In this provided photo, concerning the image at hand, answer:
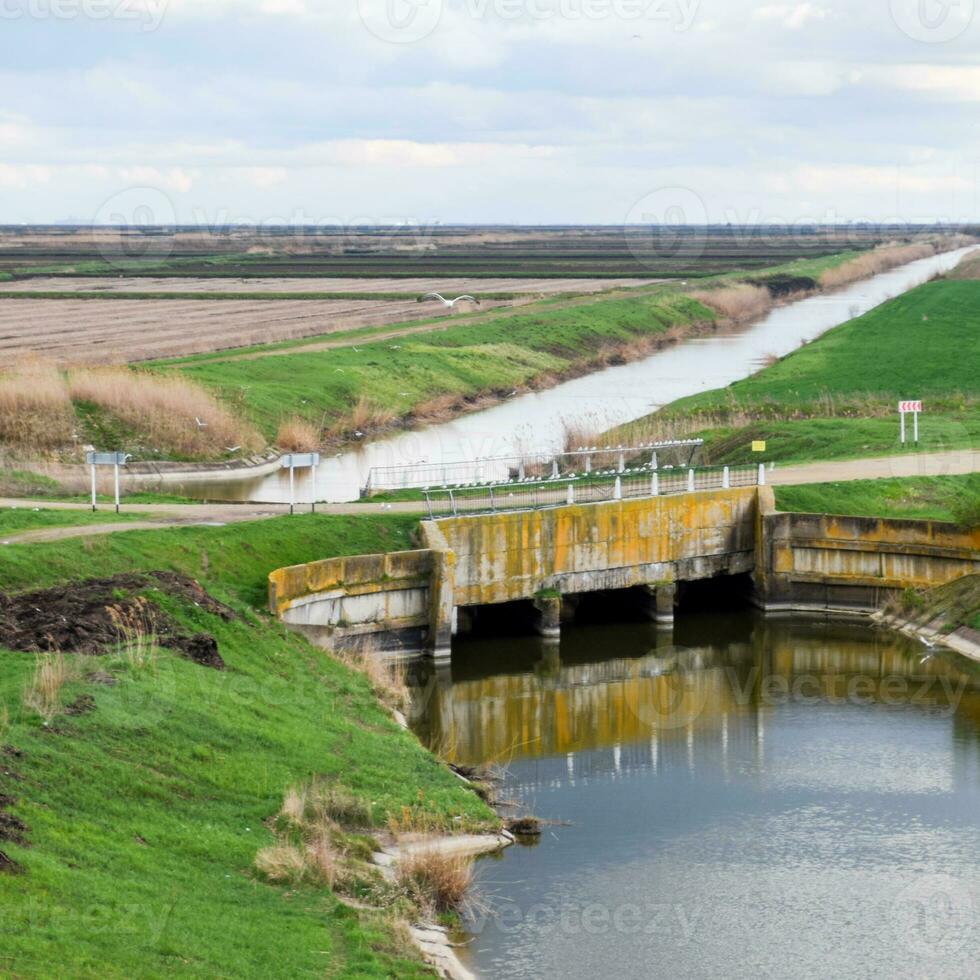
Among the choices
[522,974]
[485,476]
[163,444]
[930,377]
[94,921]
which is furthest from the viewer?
[930,377]

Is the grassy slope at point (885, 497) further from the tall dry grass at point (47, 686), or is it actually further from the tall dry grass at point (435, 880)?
the tall dry grass at point (47, 686)

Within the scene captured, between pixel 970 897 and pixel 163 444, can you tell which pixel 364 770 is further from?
pixel 163 444

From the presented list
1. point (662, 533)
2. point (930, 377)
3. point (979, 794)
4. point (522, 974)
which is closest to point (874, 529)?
point (662, 533)

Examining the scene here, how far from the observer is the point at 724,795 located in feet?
108

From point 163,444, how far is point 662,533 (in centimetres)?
2475

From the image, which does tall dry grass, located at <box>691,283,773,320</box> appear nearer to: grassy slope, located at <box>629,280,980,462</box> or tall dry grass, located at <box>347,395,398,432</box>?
grassy slope, located at <box>629,280,980,462</box>

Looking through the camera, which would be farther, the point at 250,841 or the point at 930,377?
the point at 930,377

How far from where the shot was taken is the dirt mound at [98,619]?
102 ft

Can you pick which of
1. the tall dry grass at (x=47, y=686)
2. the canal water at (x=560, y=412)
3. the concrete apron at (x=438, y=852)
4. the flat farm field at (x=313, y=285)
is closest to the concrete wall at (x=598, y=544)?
the canal water at (x=560, y=412)

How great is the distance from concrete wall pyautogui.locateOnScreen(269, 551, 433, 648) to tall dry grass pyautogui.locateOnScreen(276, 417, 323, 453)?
2714 centimetres

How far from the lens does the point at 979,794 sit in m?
Result: 33.0

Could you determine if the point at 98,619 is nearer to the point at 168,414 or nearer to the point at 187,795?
the point at 187,795

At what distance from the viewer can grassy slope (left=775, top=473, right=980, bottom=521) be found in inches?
1946

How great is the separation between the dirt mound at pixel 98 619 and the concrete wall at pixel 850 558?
1852cm
